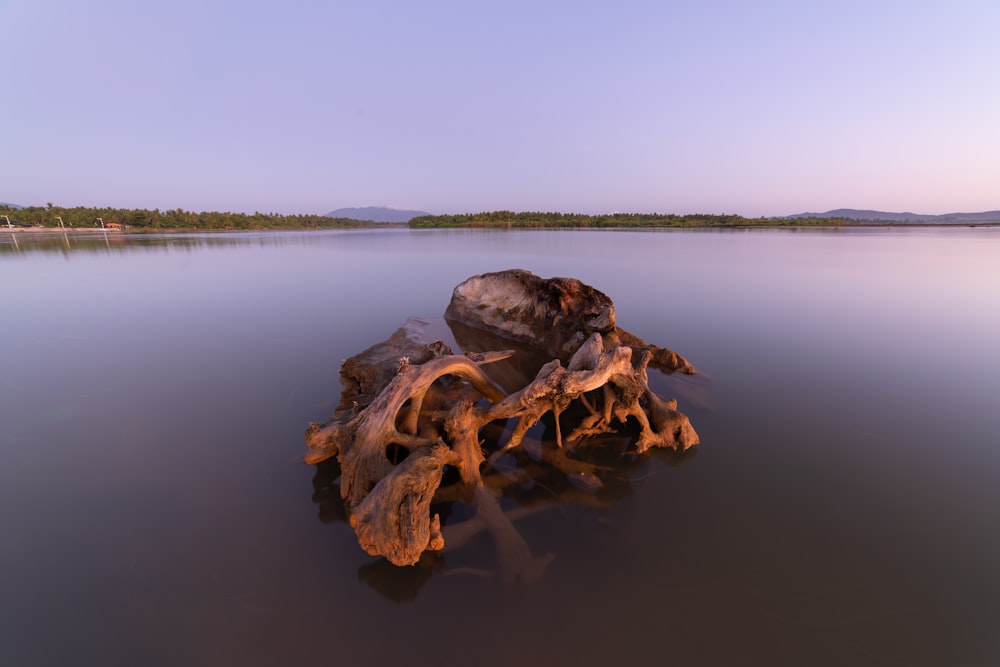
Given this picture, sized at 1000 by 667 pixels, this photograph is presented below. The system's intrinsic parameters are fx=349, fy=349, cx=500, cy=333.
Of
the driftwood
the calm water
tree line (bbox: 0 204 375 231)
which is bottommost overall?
the calm water

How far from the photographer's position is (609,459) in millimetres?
5766

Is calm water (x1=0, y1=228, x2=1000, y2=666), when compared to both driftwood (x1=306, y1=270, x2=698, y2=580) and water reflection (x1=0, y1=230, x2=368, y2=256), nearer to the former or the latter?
driftwood (x1=306, y1=270, x2=698, y2=580)

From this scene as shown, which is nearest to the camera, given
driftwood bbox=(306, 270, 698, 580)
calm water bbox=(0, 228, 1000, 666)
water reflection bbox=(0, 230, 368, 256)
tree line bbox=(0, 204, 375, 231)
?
calm water bbox=(0, 228, 1000, 666)

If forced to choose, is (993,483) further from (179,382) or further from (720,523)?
(179,382)

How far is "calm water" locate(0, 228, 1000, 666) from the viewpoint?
3.29 m

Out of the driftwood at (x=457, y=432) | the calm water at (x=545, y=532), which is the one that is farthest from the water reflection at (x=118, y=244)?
the driftwood at (x=457, y=432)

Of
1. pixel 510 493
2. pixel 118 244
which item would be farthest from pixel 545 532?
pixel 118 244

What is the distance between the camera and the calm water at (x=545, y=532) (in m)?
3.29

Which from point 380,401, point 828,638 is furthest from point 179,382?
point 828,638

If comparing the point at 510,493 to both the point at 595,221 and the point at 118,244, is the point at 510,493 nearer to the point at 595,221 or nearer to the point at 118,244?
the point at 118,244

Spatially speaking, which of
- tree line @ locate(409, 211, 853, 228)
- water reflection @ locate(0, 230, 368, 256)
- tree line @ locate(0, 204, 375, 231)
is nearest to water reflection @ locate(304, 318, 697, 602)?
water reflection @ locate(0, 230, 368, 256)

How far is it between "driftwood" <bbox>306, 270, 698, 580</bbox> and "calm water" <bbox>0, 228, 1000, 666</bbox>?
432 mm

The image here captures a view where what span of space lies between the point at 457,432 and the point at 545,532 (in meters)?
1.72

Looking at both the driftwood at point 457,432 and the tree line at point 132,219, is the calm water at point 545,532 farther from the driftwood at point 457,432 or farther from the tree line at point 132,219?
the tree line at point 132,219
